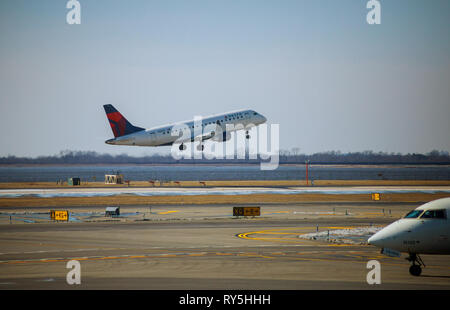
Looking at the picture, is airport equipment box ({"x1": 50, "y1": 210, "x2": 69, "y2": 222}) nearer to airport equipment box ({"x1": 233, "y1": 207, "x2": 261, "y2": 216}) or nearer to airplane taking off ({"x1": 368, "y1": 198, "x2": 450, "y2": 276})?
airport equipment box ({"x1": 233, "y1": 207, "x2": 261, "y2": 216})

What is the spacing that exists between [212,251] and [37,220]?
91.0 ft

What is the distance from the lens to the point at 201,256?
34.0m

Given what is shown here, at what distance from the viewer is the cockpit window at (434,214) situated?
26.0 m

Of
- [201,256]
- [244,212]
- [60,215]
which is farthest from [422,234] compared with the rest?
[60,215]

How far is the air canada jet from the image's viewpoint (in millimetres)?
99750

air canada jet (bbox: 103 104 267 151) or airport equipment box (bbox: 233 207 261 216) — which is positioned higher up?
air canada jet (bbox: 103 104 267 151)

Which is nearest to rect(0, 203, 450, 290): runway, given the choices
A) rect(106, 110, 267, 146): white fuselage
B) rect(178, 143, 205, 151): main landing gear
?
rect(178, 143, 205, 151): main landing gear

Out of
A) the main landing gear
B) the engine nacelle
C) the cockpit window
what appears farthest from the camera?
the engine nacelle

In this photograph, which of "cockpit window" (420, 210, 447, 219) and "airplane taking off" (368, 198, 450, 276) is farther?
"cockpit window" (420, 210, 447, 219)

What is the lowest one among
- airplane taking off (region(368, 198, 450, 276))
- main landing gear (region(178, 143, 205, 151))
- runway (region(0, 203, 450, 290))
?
runway (region(0, 203, 450, 290))

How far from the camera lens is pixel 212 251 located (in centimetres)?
3612

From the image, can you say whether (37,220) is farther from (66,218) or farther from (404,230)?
(404,230)
